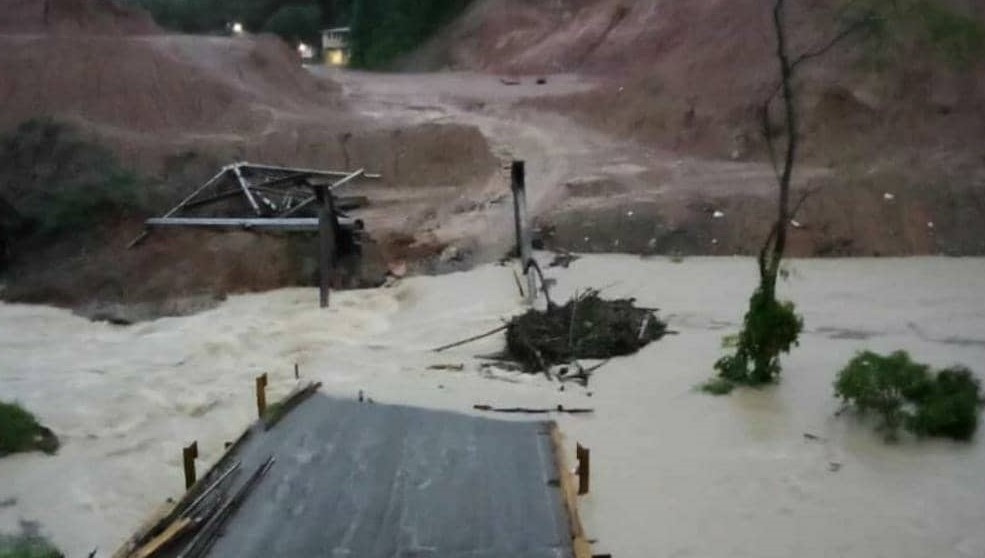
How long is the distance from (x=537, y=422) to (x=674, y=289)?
603 centimetres

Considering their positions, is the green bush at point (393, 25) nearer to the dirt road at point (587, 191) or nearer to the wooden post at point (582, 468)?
the dirt road at point (587, 191)

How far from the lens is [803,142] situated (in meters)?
18.1

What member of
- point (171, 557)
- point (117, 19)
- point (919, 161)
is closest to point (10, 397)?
point (171, 557)

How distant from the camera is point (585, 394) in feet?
30.9

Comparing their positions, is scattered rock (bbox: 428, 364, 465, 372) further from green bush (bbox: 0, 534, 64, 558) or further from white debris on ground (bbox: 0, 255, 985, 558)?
green bush (bbox: 0, 534, 64, 558)

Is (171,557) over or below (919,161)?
below

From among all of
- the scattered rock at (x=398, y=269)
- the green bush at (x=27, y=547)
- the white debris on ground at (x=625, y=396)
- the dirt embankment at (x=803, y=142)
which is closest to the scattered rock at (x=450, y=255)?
the scattered rock at (x=398, y=269)

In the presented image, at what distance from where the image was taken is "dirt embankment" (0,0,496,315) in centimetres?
1538

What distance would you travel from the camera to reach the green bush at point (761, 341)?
9148mm

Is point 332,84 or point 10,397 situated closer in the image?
point 10,397

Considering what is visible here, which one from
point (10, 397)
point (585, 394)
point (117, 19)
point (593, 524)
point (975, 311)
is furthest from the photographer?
point (117, 19)

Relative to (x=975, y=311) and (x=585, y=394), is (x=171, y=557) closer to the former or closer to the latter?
(x=585, y=394)

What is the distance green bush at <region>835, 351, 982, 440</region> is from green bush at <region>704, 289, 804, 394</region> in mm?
932

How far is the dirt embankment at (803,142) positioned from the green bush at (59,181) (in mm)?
6704
